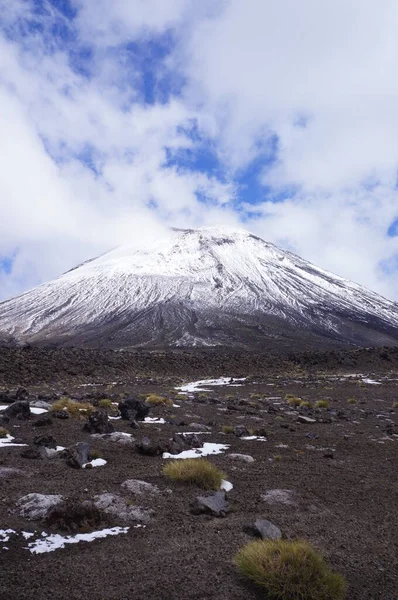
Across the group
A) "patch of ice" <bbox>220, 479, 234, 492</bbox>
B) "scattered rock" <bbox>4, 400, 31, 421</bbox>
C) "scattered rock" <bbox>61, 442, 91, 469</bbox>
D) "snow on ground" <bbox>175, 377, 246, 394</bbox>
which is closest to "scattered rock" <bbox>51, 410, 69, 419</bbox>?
"scattered rock" <bbox>4, 400, 31, 421</bbox>

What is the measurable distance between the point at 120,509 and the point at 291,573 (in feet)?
7.72

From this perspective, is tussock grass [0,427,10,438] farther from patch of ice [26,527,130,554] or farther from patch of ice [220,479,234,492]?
patch of ice [26,527,130,554]

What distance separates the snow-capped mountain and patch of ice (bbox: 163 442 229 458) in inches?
2694

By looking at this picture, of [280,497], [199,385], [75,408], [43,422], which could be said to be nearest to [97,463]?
[280,497]

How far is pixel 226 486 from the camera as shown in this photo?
22.5 feet

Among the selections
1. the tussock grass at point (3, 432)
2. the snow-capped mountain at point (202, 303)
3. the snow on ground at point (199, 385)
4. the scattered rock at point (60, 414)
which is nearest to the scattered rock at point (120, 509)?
the tussock grass at point (3, 432)

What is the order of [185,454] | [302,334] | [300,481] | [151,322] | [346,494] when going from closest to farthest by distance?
[346,494] → [300,481] → [185,454] → [302,334] → [151,322]

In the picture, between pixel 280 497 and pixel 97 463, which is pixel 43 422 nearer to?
pixel 97 463

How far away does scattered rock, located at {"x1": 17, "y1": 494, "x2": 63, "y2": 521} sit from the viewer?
5090mm

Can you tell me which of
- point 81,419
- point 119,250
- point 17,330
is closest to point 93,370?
point 81,419

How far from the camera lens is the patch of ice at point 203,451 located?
338 inches

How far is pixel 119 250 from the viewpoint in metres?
182

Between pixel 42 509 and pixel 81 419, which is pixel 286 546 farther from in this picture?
pixel 81 419

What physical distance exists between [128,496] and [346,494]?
11.1ft
